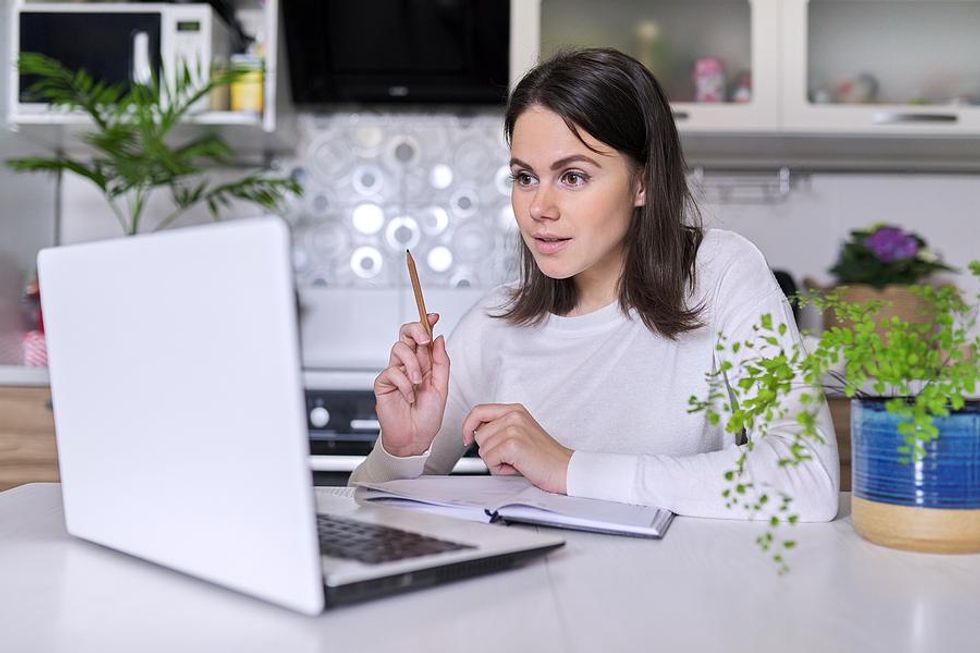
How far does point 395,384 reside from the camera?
1284mm

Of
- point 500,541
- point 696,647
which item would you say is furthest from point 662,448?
point 696,647

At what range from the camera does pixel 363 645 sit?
1.93 feet

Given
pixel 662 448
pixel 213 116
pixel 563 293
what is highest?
pixel 213 116

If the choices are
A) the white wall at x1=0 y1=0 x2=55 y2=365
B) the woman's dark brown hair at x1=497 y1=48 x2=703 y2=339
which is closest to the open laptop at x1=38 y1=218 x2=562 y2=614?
the woman's dark brown hair at x1=497 y1=48 x2=703 y2=339

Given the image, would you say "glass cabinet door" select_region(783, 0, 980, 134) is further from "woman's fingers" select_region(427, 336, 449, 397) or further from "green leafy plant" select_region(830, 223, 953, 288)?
"woman's fingers" select_region(427, 336, 449, 397)

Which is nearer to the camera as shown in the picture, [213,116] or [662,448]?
[662,448]

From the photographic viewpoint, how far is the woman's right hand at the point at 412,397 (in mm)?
1271

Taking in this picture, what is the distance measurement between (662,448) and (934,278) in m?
1.63

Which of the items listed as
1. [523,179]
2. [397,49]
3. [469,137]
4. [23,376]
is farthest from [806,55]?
[23,376]

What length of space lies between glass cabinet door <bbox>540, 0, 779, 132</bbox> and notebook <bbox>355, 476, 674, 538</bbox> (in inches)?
66.1

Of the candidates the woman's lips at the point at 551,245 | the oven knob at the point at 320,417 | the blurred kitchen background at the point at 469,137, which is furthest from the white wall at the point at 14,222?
the woman's lips at the point at 551,245

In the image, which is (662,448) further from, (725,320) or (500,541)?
(500,541)

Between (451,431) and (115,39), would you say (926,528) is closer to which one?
(451,431)

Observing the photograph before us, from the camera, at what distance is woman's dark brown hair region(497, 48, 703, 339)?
1438mm
